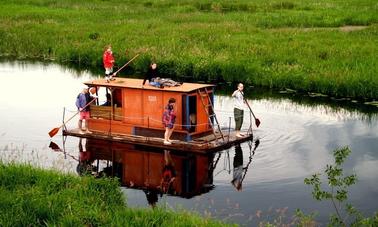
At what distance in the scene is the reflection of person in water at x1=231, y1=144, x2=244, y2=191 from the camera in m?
24.4

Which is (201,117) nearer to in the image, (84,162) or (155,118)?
(155,118)

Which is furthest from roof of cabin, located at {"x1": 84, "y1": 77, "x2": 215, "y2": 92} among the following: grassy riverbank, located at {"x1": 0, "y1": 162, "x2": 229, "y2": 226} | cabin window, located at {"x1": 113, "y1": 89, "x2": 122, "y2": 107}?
grassy riverbank, located at {"x1": 0, "y1": 162, "x2": 229, "y2": 226}

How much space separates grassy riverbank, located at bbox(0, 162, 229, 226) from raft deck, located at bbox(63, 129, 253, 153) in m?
6.79

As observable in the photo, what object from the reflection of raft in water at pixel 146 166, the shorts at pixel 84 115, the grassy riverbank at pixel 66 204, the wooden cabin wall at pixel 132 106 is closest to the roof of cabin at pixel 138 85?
the wooden cabin wall at pixel 132 106

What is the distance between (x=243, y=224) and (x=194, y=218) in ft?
7.37

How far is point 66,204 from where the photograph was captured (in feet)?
62.0

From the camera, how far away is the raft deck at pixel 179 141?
1081 inches

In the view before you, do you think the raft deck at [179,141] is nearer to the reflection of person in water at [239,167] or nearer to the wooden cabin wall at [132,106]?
the reflection of person in water at [239,167]

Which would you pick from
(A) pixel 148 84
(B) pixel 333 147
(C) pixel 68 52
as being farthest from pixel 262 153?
(C) pixel 68 52

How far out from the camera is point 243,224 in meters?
20.0

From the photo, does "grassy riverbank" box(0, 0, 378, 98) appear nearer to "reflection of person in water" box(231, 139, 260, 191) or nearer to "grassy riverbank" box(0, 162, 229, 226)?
"reflection of person in water" box(231, 139, 260, 191)

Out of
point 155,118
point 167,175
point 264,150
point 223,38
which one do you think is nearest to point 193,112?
point 155,118

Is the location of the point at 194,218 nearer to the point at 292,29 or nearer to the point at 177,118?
the point at 177,118

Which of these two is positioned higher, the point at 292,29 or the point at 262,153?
the point at 292,29
